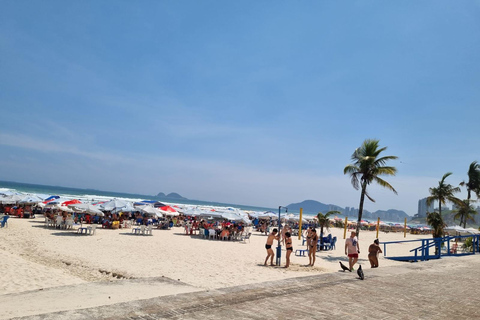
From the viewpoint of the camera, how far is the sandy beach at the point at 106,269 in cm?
546

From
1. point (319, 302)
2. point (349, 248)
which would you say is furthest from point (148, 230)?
point (319, 302)

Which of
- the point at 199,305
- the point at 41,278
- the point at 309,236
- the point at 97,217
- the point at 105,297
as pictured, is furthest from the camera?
the point at 97,217

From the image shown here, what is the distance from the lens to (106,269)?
9.69m

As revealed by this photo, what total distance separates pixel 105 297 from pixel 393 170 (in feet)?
43.2

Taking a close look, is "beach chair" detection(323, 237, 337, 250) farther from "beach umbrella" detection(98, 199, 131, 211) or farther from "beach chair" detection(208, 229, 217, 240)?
"beach umbrella" detection(98, 199, 131, 211)

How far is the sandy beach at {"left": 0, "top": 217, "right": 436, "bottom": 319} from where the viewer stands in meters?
5.46

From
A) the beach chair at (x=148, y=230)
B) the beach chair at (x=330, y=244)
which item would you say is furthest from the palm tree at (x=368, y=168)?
the beach chair at (x=148, y=230)

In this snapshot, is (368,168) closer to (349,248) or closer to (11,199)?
(349,248)

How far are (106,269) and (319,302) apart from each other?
6.84m

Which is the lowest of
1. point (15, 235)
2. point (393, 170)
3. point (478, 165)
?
point (15, 235)

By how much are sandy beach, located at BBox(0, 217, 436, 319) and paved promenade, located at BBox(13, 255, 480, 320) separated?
1184 mm

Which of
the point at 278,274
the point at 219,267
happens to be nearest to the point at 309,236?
the point at 278,274

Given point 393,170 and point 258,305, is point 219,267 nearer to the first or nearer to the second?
point 258,305

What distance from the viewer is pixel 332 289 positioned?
617 centimetres
